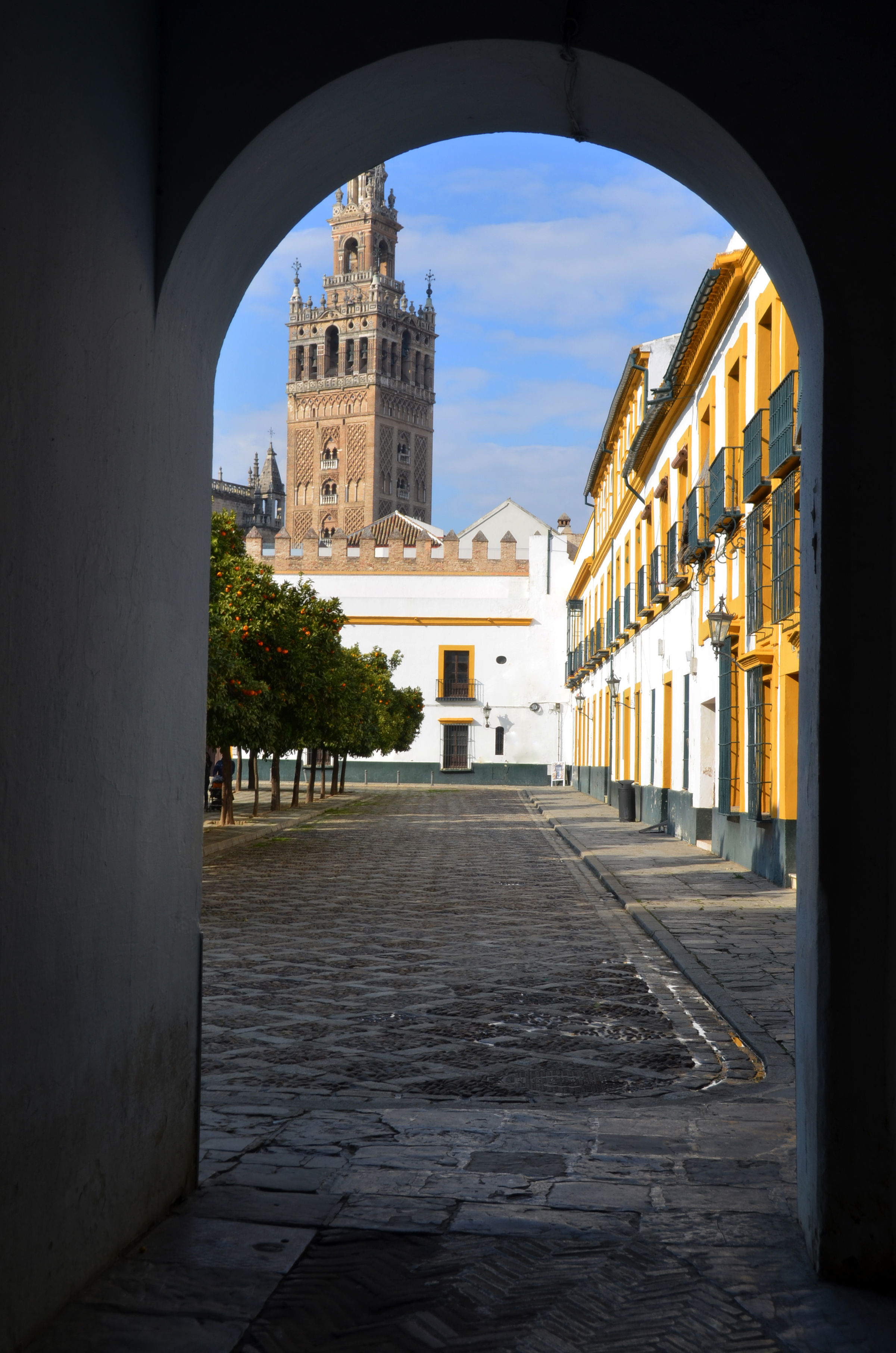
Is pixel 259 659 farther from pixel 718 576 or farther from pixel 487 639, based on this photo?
pixel 487 639

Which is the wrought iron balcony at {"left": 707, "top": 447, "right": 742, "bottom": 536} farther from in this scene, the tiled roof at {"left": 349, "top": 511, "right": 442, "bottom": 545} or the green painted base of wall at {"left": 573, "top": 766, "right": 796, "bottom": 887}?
the tiled roof at {"left": 349, "top": 511, "right": 442, "bottom": 545}

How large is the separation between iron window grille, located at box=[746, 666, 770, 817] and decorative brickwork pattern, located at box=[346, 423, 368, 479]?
100m

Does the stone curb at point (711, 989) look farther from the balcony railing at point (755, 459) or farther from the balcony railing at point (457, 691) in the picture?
the balcony railing at point (457, 691)

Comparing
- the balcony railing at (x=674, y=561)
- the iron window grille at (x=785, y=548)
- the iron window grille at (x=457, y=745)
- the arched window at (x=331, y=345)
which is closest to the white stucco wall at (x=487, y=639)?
the iron window grille at (x=457, y=745)

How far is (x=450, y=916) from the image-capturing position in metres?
11.4

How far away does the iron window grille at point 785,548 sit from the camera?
13.0m

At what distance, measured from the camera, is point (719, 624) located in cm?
1631

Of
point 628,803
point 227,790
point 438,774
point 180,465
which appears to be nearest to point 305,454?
point 438,774

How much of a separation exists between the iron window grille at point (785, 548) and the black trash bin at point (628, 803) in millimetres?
12031

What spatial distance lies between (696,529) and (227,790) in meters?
8.66

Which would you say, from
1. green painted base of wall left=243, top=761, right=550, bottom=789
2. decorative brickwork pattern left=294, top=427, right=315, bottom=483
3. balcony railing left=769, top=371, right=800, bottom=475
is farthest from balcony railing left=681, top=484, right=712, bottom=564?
decorative brickwork pattern left=294, top=427, right=315, bottom=483

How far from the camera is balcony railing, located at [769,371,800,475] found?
498 inches

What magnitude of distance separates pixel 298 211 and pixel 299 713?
63.3 feet

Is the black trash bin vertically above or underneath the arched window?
underneath
